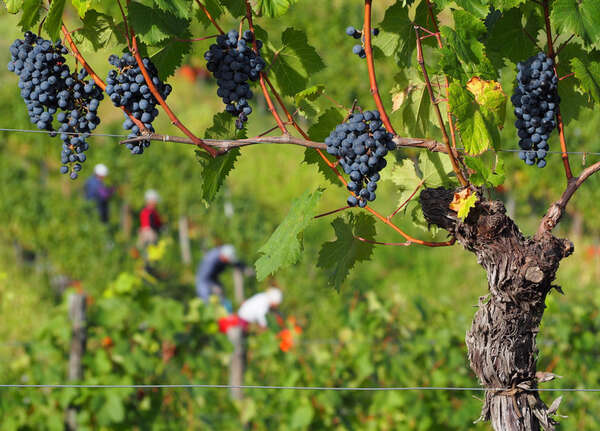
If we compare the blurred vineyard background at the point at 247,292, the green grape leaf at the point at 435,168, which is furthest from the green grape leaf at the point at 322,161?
the green grape leaf at the point at 435,168

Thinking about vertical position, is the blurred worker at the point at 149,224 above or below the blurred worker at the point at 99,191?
below

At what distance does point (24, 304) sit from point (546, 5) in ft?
23.4

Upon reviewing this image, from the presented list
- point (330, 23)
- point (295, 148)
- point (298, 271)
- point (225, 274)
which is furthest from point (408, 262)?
point (330, 23)

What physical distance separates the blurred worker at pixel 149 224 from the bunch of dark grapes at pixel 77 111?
7.57m

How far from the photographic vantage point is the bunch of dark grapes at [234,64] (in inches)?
74.7

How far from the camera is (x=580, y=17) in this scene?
1.79 meters

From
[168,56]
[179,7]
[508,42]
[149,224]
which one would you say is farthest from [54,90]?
[149,224]

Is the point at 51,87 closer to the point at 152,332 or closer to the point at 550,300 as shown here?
the point at 152,332

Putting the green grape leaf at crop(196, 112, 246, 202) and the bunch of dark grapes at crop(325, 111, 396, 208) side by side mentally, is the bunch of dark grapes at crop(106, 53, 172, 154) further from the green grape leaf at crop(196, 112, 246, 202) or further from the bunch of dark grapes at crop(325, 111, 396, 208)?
the bunch of dark grapes at crop(325, 111, 396, 208)

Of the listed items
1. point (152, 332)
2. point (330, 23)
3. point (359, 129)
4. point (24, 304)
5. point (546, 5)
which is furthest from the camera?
point (330, 23)

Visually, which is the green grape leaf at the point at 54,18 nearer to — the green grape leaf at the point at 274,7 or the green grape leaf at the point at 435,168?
the green grape leaf at the point at 274,7

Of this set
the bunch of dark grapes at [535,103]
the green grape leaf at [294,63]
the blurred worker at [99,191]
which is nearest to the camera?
the bunch of dark grapes at [535,103]

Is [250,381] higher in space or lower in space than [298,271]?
lower

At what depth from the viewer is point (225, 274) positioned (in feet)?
30.7
